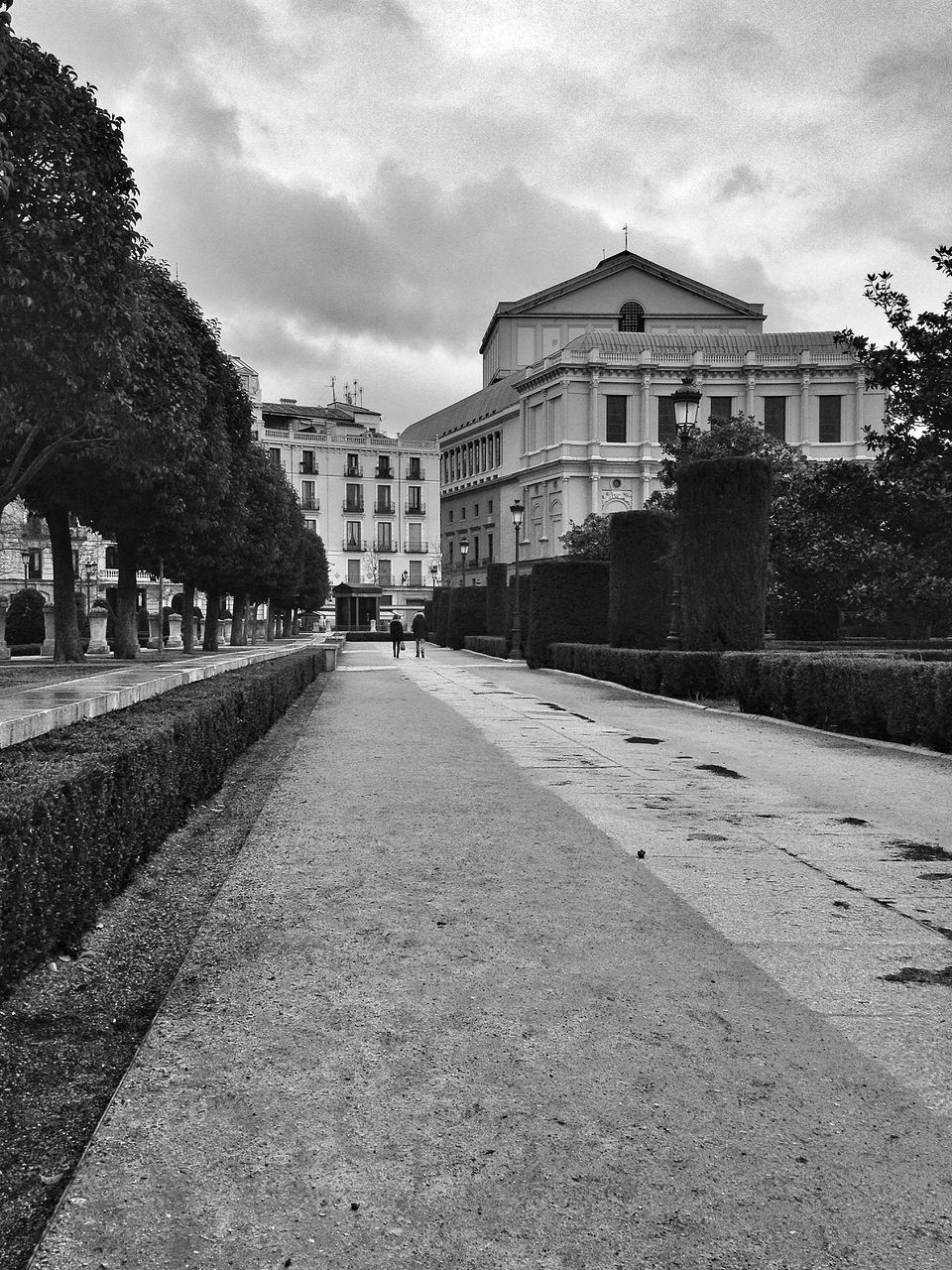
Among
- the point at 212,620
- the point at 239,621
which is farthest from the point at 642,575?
the point at 239,621

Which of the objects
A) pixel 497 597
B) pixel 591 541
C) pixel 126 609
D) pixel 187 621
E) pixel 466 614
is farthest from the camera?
pixel 591 541

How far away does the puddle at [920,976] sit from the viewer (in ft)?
12.1

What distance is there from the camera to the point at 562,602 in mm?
28094

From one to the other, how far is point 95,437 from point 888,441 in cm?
1264

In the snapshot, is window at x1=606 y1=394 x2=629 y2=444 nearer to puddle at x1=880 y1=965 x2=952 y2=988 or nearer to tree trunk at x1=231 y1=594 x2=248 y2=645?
tree trunk at x1=231 y1=594 x2=248 y2=645

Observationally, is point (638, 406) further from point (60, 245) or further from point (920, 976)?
point (920, 976)

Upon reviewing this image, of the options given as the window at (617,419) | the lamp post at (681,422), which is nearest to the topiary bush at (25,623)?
the lamp post at (681,422)

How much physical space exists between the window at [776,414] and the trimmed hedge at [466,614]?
94.3 feet

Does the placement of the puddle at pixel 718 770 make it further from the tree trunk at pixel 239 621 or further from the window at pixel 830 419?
the window at pixel 830 419

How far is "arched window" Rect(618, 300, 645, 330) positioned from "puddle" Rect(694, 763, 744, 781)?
77.5 meters

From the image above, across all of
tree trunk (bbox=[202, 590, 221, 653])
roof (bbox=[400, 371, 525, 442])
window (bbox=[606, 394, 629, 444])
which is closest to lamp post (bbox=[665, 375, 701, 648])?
tree trunk (bbox=[202, 590, 221, 653])

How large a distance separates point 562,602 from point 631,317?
6001cm

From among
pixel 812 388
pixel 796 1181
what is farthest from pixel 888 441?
pixel 812 388

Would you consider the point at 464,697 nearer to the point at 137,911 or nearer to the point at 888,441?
the point at 888,441
